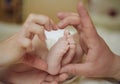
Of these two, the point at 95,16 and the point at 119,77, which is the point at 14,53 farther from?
the point at 95,16

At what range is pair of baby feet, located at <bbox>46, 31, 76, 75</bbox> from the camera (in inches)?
23.0

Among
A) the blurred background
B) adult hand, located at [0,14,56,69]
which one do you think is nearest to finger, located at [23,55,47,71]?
adult hand, located at [0,14,56,69]

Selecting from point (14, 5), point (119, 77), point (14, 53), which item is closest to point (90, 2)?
point (14, 5)

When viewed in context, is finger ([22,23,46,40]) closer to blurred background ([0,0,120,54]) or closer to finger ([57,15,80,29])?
finger ([57,15,80,29])

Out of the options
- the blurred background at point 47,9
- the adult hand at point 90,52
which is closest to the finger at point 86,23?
the adult hand at point 90,52

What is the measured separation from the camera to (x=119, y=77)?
675 millimetres

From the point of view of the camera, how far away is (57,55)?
586 millimetres

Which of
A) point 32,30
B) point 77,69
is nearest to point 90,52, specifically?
point 77,69

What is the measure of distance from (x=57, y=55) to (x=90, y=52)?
87mm

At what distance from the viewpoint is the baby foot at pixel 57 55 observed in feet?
1.91

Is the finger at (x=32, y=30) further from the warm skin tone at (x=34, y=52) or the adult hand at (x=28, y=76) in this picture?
the adult hand at (x=28, y=76)

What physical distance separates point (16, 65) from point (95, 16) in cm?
89

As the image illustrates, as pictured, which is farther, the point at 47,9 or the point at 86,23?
the point at 47,9

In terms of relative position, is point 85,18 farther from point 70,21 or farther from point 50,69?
point 50,69
